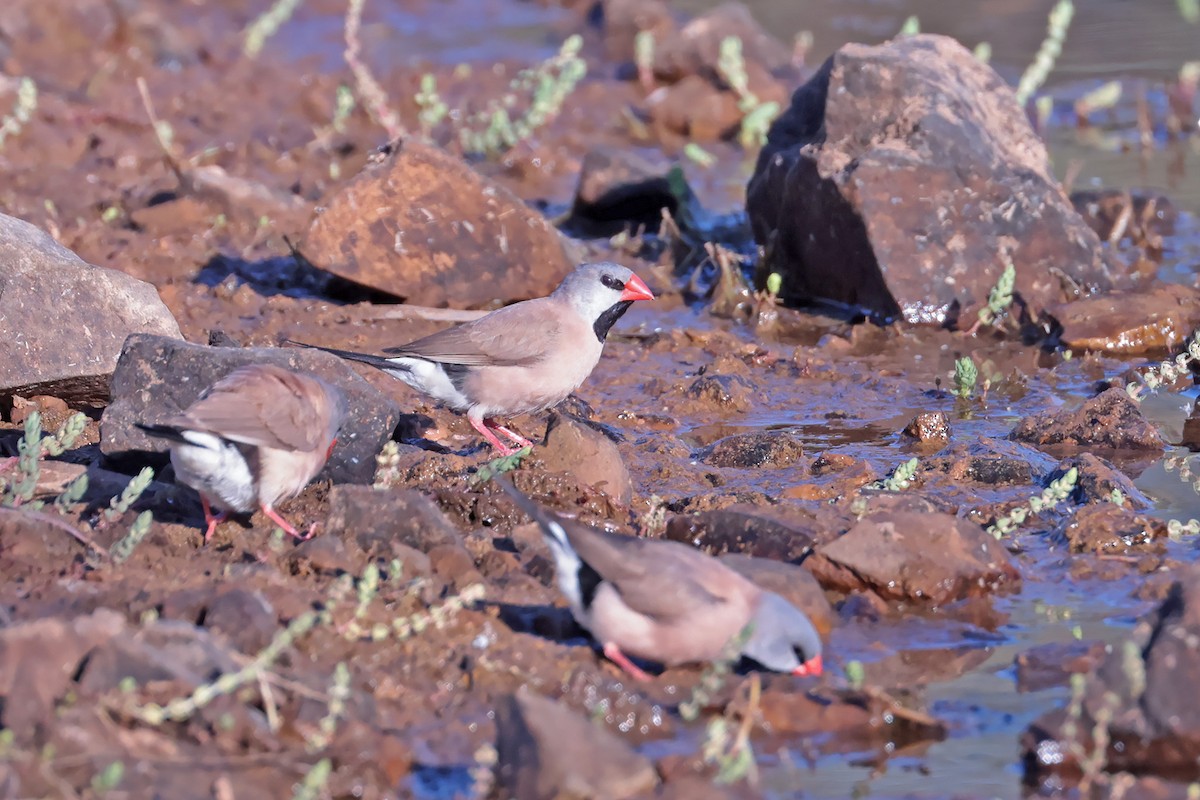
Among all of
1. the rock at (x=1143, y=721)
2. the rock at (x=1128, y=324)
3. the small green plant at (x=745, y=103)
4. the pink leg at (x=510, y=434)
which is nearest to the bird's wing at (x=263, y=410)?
the pink leg at (x=510, y=434)

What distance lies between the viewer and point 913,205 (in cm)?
868

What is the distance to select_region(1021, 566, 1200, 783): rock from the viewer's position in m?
4.16

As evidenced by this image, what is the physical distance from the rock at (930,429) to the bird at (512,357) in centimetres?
152

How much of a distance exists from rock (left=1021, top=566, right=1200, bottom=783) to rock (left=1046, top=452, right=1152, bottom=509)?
183 cm

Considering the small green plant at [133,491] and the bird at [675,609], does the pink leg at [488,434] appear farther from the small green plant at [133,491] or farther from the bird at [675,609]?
the bird at [675,609]

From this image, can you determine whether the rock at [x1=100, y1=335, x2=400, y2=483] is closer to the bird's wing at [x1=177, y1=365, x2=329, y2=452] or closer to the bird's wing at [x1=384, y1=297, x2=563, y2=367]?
the bird's wing at [x1=177, y1=365, x2=329, y2=452]

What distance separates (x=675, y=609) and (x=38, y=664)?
5.97 feet

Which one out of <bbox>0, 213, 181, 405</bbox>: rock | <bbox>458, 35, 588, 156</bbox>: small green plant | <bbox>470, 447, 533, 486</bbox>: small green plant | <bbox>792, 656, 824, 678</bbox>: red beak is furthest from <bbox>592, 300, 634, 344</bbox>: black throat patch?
<bbox>458, 35, 588, 156</bbox>: small green plant

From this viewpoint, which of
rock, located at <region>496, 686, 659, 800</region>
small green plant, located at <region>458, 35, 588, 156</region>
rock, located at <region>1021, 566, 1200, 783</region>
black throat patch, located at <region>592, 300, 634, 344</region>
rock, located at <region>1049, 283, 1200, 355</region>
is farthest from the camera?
small green plant, located at <region>458, 35, 588, 156</region>

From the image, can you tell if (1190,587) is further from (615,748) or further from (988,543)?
(615,748)

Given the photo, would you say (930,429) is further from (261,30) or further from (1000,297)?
(261,30)

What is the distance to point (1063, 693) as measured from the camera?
15.3 ft

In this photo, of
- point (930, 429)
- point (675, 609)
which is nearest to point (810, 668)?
point (675, 609)

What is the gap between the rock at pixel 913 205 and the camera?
865 centimetres
